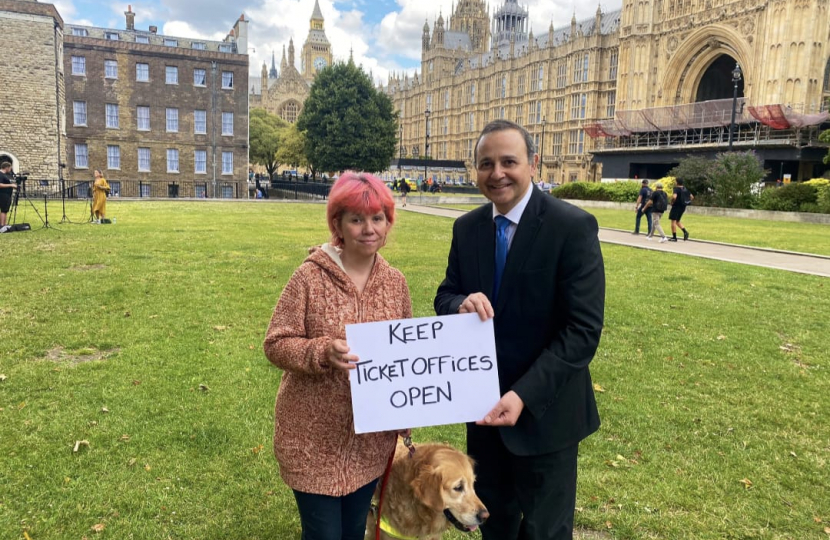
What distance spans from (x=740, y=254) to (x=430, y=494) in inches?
577

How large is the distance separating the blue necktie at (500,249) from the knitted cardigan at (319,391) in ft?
1.80

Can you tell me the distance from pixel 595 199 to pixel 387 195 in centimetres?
3764

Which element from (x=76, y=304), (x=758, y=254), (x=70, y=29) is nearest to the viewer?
(x=76, y=304)

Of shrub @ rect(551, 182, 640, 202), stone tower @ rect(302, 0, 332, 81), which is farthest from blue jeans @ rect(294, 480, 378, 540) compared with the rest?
stone tower @ rect(302, 0, 332, 81)

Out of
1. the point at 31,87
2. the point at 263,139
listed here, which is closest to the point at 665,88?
the point at 263,139

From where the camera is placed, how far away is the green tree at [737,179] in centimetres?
2831

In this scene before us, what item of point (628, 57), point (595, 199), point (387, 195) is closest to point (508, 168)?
point (387, 195)

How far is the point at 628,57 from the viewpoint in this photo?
52875 mm

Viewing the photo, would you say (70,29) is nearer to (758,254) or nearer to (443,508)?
(758,254)

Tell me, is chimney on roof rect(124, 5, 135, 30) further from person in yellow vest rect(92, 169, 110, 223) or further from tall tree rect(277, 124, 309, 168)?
person in yellow vest rect(92, 169, 110, 223)

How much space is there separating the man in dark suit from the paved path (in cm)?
1180

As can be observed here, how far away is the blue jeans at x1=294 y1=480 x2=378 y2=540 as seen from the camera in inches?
88.5

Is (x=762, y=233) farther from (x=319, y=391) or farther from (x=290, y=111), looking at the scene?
(x=290, y=111)

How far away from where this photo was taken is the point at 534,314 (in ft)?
7.68
